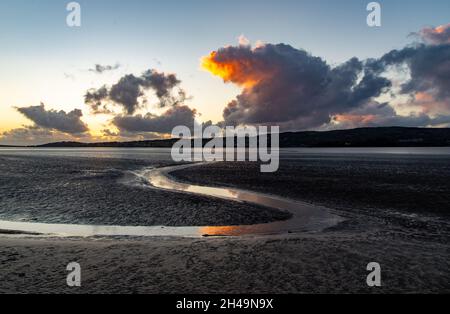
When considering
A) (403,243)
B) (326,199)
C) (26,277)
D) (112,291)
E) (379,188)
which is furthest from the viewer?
(379,188)

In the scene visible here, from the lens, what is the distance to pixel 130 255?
11.5 m

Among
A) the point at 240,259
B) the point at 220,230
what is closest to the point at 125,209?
the point at 220,230

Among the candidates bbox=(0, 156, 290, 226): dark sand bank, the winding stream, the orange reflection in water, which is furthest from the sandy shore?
bbox=(0, 156, 290, 226): dark sand bank

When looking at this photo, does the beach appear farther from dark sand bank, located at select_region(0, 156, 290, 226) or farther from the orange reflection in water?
the orange reflection in water

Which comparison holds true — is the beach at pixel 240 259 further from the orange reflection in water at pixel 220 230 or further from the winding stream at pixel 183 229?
the orange reflection in water at pixel 220 230

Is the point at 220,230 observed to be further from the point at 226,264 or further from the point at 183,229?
the point at 226,264

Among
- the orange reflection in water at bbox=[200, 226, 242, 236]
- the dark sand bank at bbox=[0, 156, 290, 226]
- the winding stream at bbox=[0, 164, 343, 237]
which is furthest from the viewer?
the dark sand bank at bbox=[0, 156, 290, 226]

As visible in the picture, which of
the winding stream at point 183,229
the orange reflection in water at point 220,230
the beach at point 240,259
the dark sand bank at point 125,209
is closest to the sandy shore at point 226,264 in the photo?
the beach at point 240,259

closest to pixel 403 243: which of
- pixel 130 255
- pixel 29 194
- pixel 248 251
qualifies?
pixel 248 251

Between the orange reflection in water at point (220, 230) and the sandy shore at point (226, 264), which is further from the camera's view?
the orange reflection in water at point (220, 230)

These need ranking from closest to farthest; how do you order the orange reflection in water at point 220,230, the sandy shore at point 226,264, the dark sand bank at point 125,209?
the sandy shore at point 226,264
the orange reflection in water at point 220,230
the dark sand bank at point 125,209

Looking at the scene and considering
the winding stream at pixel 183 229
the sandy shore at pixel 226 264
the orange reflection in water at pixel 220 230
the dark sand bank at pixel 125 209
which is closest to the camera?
the sandy shore at pixel 226 264

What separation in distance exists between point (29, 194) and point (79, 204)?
737 centimetres

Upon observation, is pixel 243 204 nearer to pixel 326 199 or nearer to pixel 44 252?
pixel 326 199
